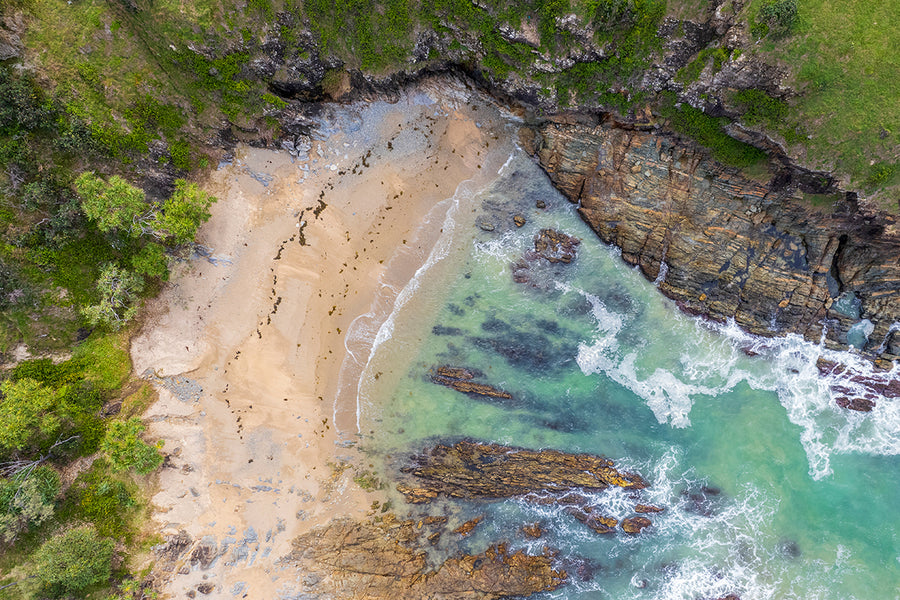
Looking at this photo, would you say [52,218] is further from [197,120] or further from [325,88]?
[325,88]

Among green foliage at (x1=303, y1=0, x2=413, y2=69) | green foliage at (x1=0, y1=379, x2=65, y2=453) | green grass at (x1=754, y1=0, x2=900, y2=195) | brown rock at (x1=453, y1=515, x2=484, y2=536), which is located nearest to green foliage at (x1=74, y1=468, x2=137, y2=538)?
green foliage at (x1=0, y1=379, x2=65, y2=453)

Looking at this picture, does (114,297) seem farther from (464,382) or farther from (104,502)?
(464,382)

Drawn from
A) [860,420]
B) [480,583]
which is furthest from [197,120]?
[860,420]

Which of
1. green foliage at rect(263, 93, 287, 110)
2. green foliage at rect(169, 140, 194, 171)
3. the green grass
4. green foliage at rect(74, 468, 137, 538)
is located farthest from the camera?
green foliage at rect(263, 93, 287, 110)

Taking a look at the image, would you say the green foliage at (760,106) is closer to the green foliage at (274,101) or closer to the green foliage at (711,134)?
the green foliage at (711,134)

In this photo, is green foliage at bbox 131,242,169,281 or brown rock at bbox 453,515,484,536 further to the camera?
brown rock at bbox 453,515,484,536

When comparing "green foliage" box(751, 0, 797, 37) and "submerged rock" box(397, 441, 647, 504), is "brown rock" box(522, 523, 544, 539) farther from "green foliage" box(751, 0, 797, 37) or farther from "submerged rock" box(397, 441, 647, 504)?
"green foliage" box(751, 0, 797, 37)
